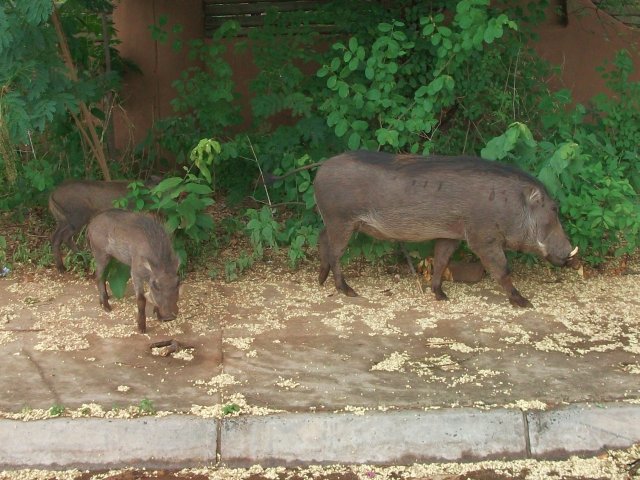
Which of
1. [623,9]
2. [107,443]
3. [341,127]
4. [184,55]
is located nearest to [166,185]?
[341,127]

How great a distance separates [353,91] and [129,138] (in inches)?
101

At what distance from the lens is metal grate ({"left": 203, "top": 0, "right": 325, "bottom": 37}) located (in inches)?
301

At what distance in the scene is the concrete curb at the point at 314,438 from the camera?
379cm

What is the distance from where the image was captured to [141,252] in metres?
5.00

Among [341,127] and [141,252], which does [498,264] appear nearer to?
[341,127]

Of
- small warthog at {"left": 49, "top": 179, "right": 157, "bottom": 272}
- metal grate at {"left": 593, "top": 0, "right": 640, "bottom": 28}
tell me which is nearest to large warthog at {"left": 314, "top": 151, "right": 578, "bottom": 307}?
small warthog at {"left": 49, "top": 179, "right": 157, "bottom": 272}

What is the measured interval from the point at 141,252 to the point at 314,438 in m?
1.71

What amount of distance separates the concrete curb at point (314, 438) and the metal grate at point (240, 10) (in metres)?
4.59

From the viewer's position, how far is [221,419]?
3.89 m

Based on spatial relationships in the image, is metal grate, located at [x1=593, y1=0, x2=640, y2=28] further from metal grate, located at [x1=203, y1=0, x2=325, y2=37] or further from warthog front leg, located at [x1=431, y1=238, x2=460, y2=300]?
warthog front leg, located at [x1=431, y1=238, x2=460, y2=300]

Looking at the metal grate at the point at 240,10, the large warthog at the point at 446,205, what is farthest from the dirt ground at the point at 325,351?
the metal grate at the point at 240,10

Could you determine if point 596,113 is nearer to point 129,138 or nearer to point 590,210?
point 590,210

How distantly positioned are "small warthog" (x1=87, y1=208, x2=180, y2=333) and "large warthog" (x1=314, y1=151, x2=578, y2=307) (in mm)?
1220

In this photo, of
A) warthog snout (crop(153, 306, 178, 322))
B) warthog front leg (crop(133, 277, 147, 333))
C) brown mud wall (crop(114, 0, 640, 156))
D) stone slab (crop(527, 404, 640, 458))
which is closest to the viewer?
stone slab (crop(527, 404, 640, 458))
